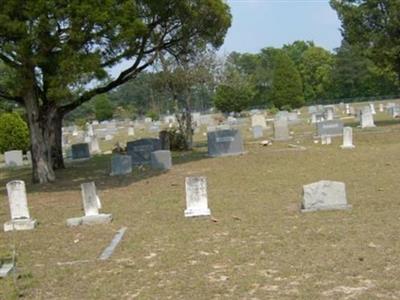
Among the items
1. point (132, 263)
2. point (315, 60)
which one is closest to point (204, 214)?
point (132, 263)

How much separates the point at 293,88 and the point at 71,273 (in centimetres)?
6378

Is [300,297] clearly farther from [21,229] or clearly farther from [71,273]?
[21,229]

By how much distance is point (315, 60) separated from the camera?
92250mm

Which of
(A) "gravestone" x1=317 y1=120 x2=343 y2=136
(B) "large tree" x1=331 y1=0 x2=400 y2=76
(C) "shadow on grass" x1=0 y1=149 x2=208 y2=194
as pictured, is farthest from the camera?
(B) "large tree" x1=331 y1=0 x2=400 y2=76

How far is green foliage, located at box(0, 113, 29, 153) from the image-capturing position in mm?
29438

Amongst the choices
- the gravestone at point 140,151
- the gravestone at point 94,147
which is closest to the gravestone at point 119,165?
the gravestone at point 140,151

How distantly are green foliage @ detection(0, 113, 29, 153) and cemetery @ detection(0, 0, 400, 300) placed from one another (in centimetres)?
7

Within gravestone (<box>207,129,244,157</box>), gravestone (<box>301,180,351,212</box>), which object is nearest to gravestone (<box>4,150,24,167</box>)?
gravestone (<box>207,129,244,157</box>)

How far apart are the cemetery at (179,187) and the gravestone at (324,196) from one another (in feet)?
0.08

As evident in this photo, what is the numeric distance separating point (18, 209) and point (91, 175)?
8493 millimetres

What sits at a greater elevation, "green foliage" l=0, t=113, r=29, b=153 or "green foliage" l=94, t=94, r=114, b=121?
"green foliage" l=94, t=94, r=114, b=121

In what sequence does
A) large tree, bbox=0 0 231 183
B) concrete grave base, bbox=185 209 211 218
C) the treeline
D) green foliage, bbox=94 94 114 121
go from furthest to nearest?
green foliage, bbox=94 94 114 121 < the treeline < large tree, bbox=0 0 231 183 < concrete grave base, bbox=185 209 211 218

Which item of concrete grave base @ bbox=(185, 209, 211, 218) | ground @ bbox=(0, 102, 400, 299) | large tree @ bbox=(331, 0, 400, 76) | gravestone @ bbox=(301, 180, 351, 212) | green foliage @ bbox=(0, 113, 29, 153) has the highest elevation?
large tree @ bbox=(331, 0, 400, 76)

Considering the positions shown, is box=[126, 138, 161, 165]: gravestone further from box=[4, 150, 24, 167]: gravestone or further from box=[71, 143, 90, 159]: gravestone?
box=[4, 150, 24, 167]: gravestone
